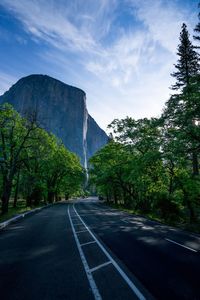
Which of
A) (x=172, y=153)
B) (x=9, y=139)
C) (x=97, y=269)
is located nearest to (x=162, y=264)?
(x=97, y=269)

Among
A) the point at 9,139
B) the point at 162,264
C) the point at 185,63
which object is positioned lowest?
the point at 162,264

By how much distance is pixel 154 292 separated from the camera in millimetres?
5184

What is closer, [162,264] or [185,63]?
[162,264]

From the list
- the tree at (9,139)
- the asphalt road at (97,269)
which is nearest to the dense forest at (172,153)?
the asphalt road at (97,269)

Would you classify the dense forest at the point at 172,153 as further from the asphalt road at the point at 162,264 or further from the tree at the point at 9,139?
the tree at the point at 9,139

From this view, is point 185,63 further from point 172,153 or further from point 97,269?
point 97,269

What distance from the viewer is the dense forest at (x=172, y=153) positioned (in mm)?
16328

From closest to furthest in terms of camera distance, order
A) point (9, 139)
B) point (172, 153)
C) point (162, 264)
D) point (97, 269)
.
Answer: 1. point (97, 269)
2. point (162, 264)
3. point (172, 153)
4. point (9, 139)

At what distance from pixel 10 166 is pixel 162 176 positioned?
1646 centimetres

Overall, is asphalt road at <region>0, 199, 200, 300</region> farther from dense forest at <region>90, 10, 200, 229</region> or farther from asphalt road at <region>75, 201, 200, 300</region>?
dense forest at <region>90, 10, 200, 229</region>

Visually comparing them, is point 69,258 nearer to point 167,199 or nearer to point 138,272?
point 138,272

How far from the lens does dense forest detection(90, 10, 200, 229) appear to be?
53.6 feet

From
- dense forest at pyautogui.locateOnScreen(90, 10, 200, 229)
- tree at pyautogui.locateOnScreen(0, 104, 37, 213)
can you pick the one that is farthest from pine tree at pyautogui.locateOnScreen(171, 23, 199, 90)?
tree at pyautogui.locateOnScreen(0, 104, 37, 213)

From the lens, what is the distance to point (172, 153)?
1716 centimetres
